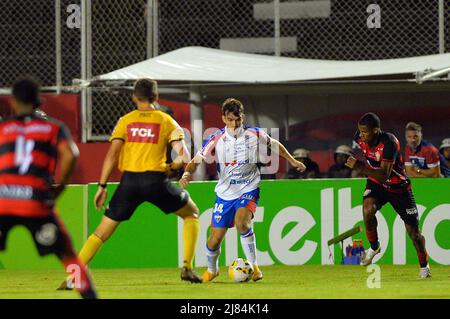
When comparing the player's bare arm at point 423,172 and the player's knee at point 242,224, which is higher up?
the player's bare arm at point 423,172

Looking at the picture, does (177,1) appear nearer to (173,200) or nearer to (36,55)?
(36,55)

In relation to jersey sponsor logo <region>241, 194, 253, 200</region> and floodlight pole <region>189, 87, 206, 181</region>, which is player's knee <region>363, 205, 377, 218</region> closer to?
jersey sponsor logo <region>241, 194, 253, 200</region>

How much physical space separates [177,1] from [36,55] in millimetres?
2291

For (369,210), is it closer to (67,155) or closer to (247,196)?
(247,196)

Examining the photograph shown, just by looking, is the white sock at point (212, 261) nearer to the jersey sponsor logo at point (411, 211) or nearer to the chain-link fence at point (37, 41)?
the jersey sponsor logo at point (411, 211)

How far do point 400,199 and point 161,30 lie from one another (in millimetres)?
6771

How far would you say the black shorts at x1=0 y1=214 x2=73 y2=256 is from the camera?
31.1 ft

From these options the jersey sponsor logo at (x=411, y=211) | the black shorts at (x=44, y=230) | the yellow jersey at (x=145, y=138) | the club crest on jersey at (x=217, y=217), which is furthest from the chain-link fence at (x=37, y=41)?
the black shorts at (x=44, y=230)

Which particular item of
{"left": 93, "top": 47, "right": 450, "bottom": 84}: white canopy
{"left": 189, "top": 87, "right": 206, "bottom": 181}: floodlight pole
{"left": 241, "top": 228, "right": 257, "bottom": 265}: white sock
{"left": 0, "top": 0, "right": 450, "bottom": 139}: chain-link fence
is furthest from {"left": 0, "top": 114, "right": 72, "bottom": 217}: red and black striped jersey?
{"left": 0, "top": 0, "right": 450, "bottom": 139}: chain-link fence

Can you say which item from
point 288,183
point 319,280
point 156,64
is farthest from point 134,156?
point 156,64

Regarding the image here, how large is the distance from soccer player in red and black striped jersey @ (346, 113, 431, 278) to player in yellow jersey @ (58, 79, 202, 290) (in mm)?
2685

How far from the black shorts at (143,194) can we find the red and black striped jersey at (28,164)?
289 centimetres

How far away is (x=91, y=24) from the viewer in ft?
65.0

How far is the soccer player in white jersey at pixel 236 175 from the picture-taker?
14094 mm
